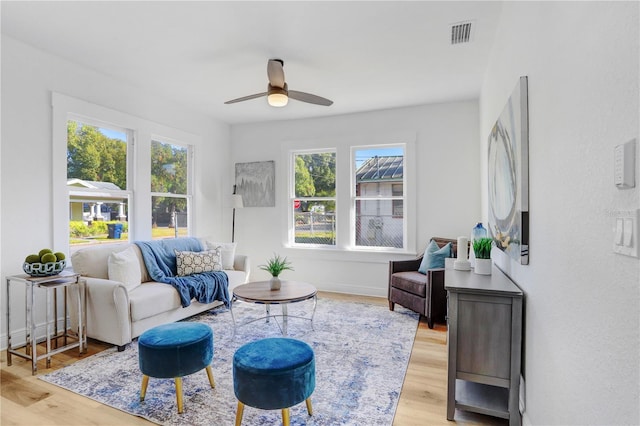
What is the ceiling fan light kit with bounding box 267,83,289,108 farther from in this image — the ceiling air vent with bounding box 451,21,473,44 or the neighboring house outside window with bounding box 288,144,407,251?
the neighboring house outside window with bounding box 288,144,407,251

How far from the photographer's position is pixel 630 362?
2.75ft

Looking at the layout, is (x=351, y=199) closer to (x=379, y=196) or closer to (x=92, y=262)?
(x=379, y=196)

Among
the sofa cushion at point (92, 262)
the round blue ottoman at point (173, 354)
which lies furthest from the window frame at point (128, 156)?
the round blue ottoman at point (173, 354)

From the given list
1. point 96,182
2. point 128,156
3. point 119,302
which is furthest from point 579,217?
point 128,156

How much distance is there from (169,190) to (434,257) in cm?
367

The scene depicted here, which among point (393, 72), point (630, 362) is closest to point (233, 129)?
point (393, 72)

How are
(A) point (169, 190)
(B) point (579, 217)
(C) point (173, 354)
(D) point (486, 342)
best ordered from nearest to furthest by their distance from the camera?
(B) point (579, 217), (D) point (486, 342), (C) point (173, 354), (A) point (169, 190)

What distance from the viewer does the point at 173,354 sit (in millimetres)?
2102

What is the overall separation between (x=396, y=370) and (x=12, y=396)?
269 cm

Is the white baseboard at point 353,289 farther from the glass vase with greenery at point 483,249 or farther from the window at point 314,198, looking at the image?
the glass vase with greenery at point 483,249

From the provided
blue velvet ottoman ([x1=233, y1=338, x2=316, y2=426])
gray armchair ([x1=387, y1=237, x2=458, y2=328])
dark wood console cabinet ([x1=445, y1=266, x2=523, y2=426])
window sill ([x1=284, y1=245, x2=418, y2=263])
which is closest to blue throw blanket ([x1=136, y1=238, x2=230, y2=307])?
window sill ([x1=284, y1=245, x2=418, y2=263])

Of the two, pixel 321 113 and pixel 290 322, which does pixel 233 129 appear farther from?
pixel 290 322

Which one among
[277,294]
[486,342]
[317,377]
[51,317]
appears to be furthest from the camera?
[51,317]

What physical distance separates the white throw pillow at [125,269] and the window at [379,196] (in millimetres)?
3004
